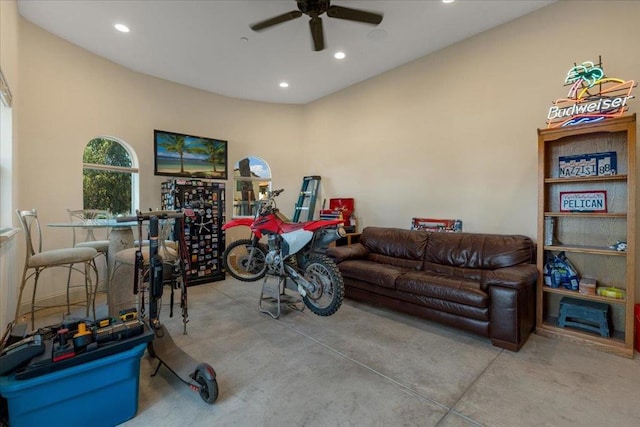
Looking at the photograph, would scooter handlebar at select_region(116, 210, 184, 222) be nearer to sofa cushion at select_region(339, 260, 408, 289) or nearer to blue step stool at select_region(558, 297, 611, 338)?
sofa cushion at select_region(339, 260, 408, 289)

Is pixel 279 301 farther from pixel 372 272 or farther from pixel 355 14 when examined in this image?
pixel 355 14

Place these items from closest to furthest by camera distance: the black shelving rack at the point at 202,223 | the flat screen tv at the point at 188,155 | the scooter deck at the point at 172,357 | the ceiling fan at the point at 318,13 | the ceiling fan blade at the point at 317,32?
the scooter deck at the point at 172,357 → the ceiling fan at the point at 318,13 → the ceiling fan blade at the point at 317,32 → the black shelving rack at the point at 202,223 → the flat screen tv at the point at 188,155

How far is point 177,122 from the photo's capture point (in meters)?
4.92

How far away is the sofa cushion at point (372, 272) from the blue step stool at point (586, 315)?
5.02ft

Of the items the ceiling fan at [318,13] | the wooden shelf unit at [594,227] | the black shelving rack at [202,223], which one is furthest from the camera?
the black shelving rack at [202,223]

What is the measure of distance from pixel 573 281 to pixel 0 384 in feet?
14.0

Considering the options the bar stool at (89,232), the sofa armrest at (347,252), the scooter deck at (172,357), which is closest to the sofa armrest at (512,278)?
the sofa armrest at (347,252)

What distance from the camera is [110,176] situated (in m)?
4.39

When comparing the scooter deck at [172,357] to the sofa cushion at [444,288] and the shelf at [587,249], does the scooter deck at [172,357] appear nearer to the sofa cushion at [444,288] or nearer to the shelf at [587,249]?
the sofa cushion at [444,288]

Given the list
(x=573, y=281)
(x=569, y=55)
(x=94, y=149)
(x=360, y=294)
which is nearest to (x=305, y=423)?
(x=360, y=294)

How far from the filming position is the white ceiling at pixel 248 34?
10.1ft

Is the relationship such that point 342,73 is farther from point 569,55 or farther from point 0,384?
point 0,384

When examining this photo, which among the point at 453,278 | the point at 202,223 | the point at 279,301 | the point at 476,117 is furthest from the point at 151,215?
the point at 476,117

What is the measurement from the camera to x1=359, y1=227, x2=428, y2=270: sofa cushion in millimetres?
3816
